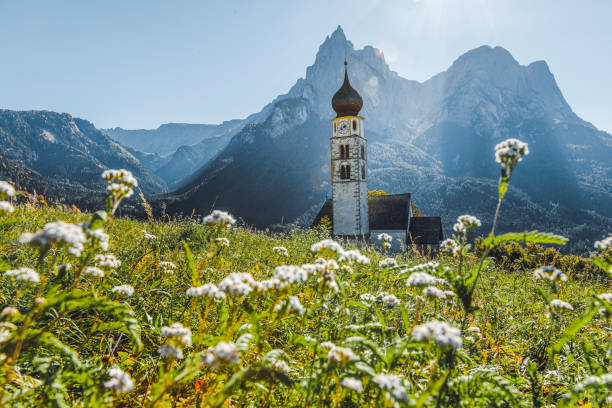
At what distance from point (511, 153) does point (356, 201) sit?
34.2 m

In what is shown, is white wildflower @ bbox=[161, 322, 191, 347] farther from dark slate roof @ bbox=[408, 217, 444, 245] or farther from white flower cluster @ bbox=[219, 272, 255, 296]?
dark slate roof @ bbox=[408, 217, 444, 245]

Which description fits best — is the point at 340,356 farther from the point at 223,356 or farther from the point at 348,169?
the point at 348,169

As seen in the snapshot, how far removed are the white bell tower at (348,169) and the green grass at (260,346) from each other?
29.8 m

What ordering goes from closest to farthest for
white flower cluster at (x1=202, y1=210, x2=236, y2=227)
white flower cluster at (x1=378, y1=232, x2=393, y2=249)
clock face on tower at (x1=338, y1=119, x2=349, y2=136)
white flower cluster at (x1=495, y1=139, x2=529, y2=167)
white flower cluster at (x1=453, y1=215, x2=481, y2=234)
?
1. white flower cluster at (x1=495, y1=139, x2=529, y2=167)
2. white flower cluster at (x1=202, y1=210, x2=236, y2=227)
3. white flower cluster at (x1=453, y1=215, x2=481, y2=234)
4. white flower cluster at (x1=378, y1=232, x2=393, y2=249)
5. clock face on tower at (x1=338, y1=119, x2=349, y2=136)

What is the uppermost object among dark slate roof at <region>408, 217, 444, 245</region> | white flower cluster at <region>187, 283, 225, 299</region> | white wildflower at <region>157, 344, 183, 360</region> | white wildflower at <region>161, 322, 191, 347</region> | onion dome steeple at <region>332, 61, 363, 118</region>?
onion dome steeple at <region>332, 61, 363, 118</region>

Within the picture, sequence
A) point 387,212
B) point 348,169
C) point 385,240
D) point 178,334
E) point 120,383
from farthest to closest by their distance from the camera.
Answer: point 387,212, point 348,169, point 385,240, point 178,334, point 120,383

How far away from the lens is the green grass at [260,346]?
213 centimetres

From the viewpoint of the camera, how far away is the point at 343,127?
3831 centimetres

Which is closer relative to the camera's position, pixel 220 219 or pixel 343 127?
pixel 220 219

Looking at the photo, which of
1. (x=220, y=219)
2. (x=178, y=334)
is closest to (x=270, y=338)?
(x=220, y=219)

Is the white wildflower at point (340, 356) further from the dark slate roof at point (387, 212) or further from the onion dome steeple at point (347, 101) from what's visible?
the onion dome steeple at point (347, 101)

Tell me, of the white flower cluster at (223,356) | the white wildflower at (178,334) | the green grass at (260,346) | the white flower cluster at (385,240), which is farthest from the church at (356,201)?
the white flower cluster at (223,356)

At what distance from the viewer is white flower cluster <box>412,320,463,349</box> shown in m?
1.72

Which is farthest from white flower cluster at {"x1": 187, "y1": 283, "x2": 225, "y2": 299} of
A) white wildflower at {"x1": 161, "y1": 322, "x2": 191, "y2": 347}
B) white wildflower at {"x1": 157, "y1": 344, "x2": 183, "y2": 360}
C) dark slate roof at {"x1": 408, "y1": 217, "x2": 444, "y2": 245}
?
dark slate roof at {"x1": 408, "y1": 217, "x2": 444, "y2": 245}
